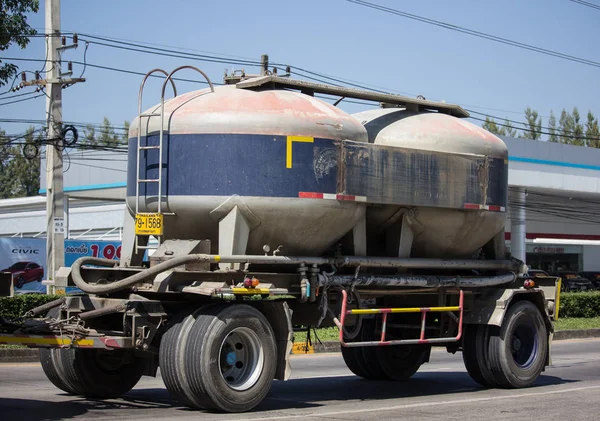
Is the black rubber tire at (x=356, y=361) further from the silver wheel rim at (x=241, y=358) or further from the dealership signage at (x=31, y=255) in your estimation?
the dealership signage at (x=31, y=255)

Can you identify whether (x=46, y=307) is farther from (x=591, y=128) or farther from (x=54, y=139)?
(x=591, y=128)

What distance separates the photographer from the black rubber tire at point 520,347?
41.0 ft

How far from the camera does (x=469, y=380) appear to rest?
1396 cm

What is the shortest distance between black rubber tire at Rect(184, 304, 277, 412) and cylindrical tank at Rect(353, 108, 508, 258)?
8.29ft

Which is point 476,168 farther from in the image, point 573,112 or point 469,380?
point 573,112

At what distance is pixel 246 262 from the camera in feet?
33.1

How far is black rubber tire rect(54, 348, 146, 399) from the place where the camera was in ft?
35.0

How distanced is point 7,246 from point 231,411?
809 inches

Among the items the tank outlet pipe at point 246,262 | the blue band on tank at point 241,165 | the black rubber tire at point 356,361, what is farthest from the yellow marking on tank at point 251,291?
the black rubber tire at point 356,361

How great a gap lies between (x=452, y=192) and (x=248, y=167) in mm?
3081

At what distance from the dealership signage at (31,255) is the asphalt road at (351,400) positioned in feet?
44.4

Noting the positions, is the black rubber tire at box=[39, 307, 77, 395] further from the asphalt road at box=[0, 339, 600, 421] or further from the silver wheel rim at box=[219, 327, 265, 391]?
the silver wheel rim at box=[219, 327, 265, 391]

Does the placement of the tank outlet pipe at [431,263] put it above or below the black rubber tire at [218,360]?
above

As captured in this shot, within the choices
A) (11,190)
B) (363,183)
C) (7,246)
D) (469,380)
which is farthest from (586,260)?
(11,190)
